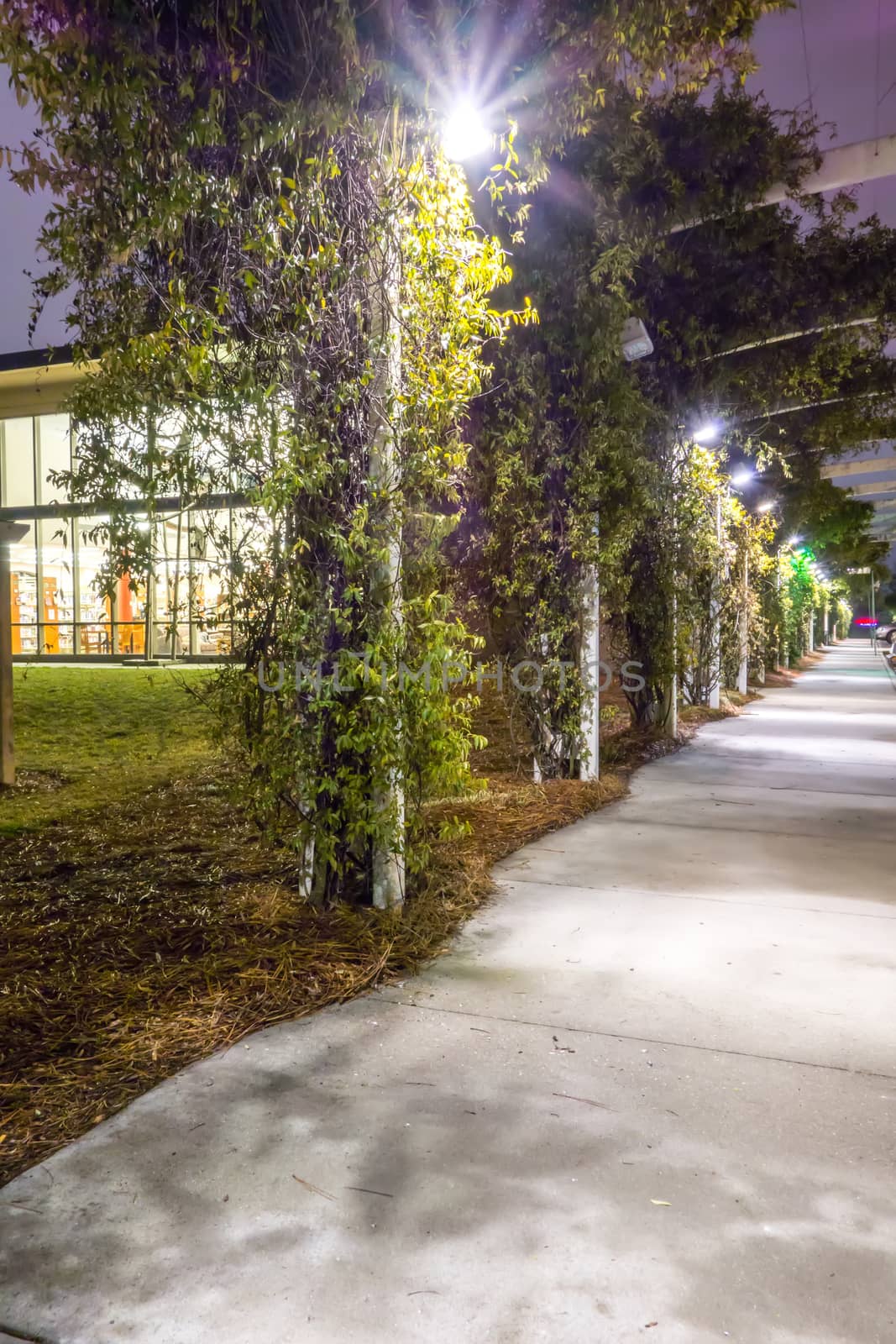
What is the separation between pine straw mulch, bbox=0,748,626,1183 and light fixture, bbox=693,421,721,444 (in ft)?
20.8

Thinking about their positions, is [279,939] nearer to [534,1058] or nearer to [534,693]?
[534,1058]

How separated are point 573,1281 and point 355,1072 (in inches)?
46.2

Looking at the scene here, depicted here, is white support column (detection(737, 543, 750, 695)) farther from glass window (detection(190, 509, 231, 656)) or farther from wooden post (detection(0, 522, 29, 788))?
glass window (detection(190, 509, 231, 656))

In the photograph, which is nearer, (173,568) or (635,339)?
(173,568)

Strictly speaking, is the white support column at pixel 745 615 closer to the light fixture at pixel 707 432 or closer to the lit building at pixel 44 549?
the light fixture at pixel 707 432

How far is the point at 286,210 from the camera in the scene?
12.3ft

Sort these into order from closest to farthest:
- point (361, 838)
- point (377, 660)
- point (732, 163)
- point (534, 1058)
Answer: point (534, 1058)
point (377, 660)
point (361, 838)
point (732, 163)

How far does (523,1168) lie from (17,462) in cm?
2563

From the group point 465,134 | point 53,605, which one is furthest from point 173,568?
point 53,605

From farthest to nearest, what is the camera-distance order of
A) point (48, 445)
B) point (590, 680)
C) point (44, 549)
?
point (44, 549)
point (48, 445)
point (590, 680)

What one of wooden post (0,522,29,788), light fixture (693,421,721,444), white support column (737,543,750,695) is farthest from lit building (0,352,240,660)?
light fixture (693,421,721,444)

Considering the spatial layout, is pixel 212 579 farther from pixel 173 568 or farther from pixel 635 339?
pixel 635 339

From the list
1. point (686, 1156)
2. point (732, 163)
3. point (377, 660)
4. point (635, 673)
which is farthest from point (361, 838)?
point (732, 163)

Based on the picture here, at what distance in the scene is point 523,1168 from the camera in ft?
8.56
